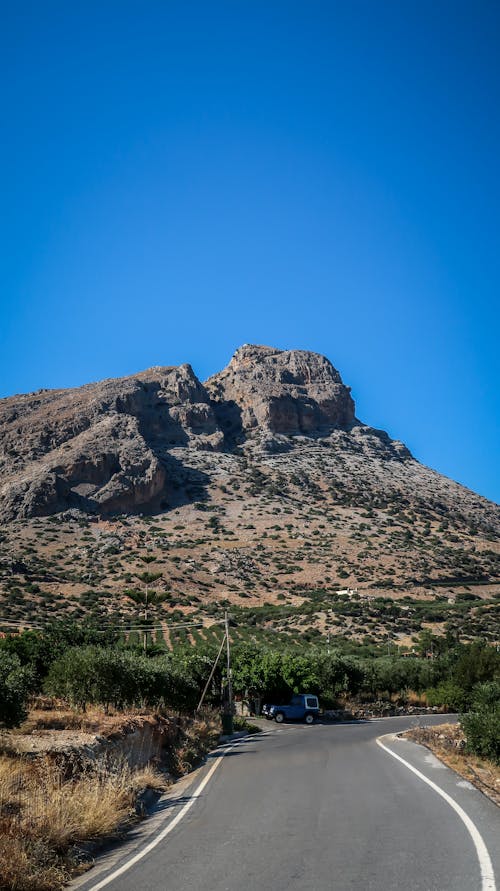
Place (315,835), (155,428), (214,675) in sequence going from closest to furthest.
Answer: (315,835)
(214,675)
(155,428)

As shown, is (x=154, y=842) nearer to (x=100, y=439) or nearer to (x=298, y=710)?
(x=298, y=710)

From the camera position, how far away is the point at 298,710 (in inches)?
1432

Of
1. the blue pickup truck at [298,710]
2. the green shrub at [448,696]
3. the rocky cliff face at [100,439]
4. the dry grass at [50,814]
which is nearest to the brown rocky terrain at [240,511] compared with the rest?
the rocky cliff face at [100,439]

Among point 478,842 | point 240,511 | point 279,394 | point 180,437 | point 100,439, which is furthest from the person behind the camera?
point 279,394

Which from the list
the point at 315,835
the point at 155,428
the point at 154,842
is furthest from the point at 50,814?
the point at 155,428

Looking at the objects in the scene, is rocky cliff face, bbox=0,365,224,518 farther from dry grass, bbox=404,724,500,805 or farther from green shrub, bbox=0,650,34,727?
green shrub, bbox=0,650,34,727

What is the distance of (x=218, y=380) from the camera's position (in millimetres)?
140500

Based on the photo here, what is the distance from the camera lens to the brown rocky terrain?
61938 millimetres

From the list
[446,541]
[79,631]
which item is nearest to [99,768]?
[79,631]

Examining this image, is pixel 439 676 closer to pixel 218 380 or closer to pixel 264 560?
pixel 264 560

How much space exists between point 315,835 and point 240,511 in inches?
3307

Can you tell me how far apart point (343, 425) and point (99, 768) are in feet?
402

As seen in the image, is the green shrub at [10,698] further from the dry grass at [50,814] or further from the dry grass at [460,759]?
the dry grass at [460,759]

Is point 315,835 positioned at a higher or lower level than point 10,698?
lower
